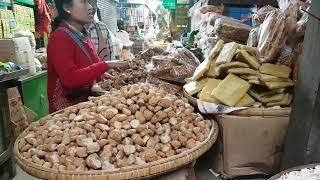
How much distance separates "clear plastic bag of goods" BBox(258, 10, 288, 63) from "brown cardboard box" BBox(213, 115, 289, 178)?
41cm

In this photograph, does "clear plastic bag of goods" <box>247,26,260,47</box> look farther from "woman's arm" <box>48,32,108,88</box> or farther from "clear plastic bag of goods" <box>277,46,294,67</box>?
"woman's arm" <box>48,32,108,88</box>

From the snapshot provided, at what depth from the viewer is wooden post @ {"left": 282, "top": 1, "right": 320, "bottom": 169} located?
1286mm

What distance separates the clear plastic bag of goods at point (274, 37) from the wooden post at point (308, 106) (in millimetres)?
330

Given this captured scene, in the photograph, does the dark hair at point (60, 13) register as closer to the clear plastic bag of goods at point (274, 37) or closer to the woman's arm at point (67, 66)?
the woman's arm at point (67, 66)

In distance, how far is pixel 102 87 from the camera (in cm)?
241

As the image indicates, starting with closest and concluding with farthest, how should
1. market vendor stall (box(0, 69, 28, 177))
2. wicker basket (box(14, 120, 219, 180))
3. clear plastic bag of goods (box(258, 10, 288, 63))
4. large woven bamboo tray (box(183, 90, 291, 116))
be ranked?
wicker basket (box(14, 120, 219, 180))
large woven bamboo tray (box(183, 90, 291, 116))
clear plastic bag of goods (box(258, 10, 288, 63))
market vendor stall (box(0, 69, 28, 177))

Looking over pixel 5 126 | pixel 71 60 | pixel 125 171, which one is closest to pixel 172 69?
pixel 71 60

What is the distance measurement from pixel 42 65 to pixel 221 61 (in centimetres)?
347

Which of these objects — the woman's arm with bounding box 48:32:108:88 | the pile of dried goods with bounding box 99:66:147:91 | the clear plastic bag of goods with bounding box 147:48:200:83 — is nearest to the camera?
the woman's arm with bounding box 48:32:108:88

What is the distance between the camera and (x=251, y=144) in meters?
1.54

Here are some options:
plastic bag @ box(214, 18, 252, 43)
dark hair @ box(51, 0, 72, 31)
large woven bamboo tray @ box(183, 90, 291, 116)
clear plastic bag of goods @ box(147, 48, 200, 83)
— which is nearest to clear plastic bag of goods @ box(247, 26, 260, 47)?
plastic bag @ box(214, 18, 252, 43)

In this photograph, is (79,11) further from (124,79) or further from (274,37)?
(274,37)

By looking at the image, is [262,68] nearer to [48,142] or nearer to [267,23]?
[267,23]

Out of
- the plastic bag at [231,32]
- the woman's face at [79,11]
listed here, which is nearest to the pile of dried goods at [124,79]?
the woman's face at [79,11]
